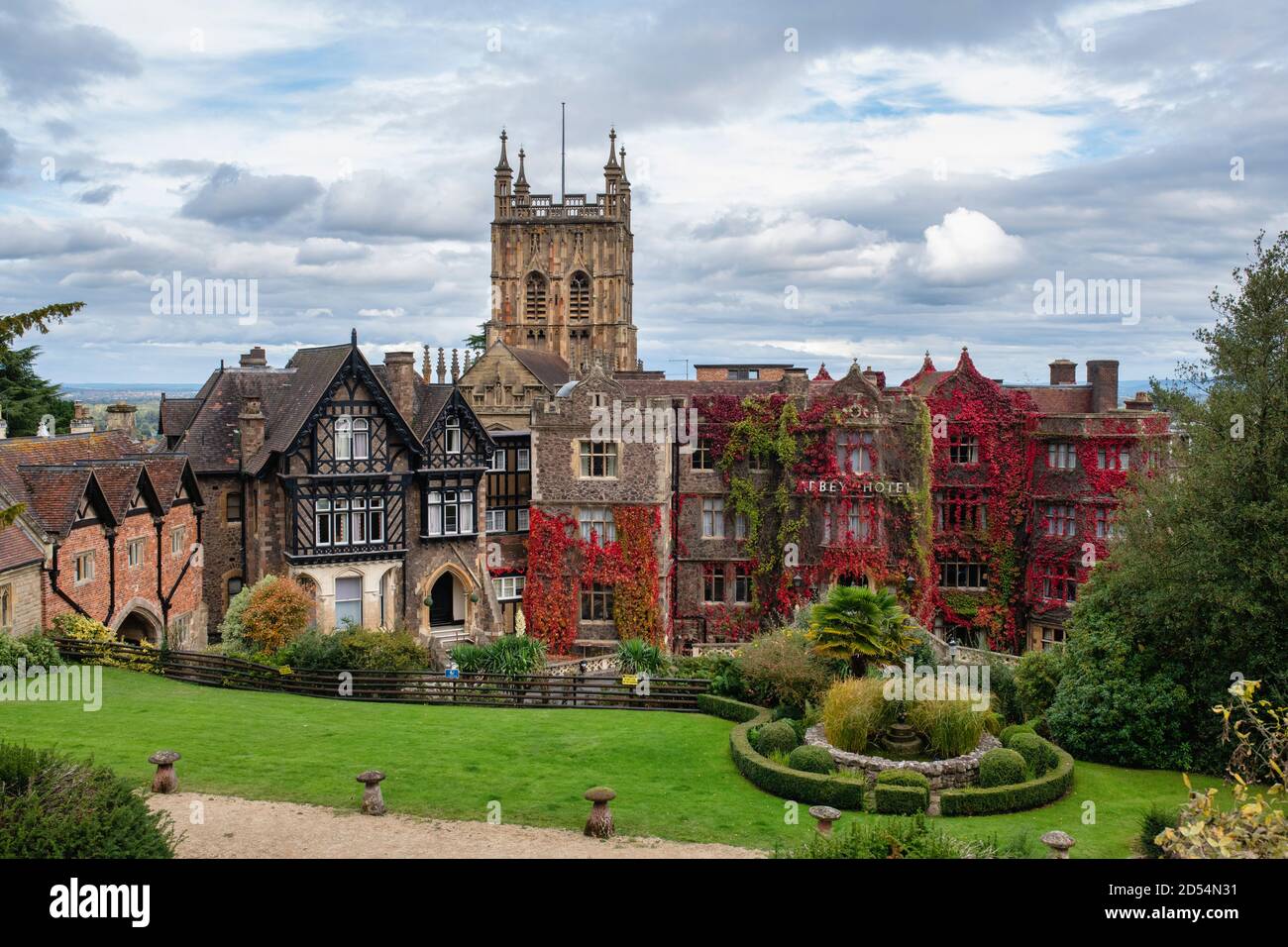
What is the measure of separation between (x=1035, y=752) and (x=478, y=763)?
12476 millimetres

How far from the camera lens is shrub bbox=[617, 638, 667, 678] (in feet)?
104

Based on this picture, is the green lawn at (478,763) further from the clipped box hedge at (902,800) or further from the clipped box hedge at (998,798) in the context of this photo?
the clipped box hedge at (902,800)

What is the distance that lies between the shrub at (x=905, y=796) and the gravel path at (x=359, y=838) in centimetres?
474


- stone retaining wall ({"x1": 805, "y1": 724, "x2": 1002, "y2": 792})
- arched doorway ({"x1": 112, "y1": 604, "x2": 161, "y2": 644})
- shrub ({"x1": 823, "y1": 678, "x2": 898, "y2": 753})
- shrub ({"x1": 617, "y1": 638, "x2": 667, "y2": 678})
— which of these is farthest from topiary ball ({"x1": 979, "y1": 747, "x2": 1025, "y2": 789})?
arched doorway ({"x1": 112, "y1": 604, "x2": 161, "y2": 644})

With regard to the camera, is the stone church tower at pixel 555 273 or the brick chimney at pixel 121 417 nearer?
the brick chimney at pixel 121 417

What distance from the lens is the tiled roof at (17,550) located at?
1011 inches

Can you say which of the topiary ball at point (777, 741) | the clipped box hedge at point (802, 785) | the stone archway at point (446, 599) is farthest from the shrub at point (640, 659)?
the stone archway at point (446, 599)

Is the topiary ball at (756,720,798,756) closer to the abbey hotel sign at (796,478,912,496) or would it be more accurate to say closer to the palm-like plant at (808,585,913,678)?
the palm-like plant at (808,585,913,678)

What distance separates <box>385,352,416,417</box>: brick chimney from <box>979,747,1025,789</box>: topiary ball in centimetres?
2638

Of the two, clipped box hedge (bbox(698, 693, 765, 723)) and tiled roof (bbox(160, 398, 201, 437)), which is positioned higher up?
tiled roof (bbox(160, 398, 201, 437))

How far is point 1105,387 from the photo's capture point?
148 feet

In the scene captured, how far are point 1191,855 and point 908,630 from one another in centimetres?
1924
